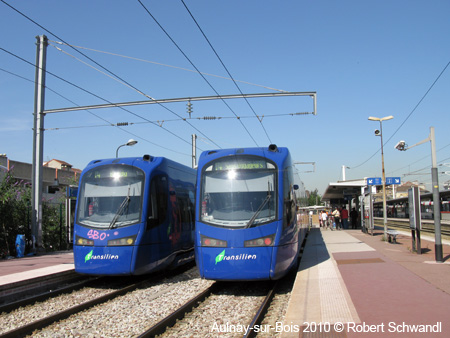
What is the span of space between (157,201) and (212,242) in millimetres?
2407

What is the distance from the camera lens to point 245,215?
895 cm

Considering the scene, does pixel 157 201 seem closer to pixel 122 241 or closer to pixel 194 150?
pixel 122 241

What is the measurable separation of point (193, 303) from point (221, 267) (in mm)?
959

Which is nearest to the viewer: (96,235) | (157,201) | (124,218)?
(96,235)

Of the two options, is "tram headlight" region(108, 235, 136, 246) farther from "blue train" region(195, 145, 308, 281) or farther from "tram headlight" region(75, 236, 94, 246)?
"blue train" region(195, 145, 308, 281)

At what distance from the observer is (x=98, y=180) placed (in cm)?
1048

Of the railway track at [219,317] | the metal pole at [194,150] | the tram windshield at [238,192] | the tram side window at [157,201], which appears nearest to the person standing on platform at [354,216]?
the metal pole at [194,150]

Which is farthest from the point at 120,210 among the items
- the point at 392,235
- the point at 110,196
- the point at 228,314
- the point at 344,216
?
the point at 344,216

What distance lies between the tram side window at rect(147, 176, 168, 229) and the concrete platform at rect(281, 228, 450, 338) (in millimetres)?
3731

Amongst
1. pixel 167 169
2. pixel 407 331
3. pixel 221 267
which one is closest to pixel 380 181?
pixel 167 169

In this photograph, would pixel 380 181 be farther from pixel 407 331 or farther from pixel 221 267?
pixel 407 331

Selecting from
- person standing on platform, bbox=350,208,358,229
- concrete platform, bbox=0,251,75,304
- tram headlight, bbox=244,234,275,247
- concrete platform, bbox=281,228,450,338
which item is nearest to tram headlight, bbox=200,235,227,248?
tram headlight, bbox=244,234,275,247

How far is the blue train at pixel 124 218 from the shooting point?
31.7 feet

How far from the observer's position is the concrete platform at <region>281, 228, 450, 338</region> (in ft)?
17.5
